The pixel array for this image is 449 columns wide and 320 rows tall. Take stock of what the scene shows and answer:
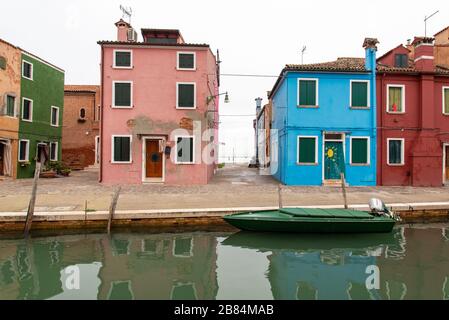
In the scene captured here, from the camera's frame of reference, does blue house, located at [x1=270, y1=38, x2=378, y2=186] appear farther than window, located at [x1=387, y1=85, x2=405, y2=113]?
No

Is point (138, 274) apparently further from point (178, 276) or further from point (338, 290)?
point (338, 290)

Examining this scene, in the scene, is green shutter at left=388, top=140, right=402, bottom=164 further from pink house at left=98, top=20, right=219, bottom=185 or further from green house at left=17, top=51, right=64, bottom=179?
green house at left=17, top=51, right=64, bottom=179

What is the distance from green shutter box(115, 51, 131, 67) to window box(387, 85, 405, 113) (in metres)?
14.7

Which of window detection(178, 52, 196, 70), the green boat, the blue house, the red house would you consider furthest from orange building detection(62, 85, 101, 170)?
the green boat

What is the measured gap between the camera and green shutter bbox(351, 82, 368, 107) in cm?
1784

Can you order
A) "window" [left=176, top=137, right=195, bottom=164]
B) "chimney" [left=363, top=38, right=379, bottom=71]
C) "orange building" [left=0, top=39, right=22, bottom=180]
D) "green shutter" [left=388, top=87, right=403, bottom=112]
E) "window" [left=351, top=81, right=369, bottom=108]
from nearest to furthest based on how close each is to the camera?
Answer: "chimney" [left=363, top=38, right=379, bottom=71], "window" [left=176, top=137, right=195, bottom=164], "window" [left=351, top=81, right=369, bottom=108], "green shutter" [left=388, top=87, right=403, bottom=112], "orange building" [left=0, top=39, right=22, bottom=180]

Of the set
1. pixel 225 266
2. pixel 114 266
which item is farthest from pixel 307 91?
pixel 114 266

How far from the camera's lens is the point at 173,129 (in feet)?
58.3

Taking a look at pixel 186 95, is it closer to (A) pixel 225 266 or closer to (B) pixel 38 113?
(B) pixel 38 113

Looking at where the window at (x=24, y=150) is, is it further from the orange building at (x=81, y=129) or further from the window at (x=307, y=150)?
the window at (x=307, y=150)

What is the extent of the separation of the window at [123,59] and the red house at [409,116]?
13925 millimetres

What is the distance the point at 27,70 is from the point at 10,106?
300cm

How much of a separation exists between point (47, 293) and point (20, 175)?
1821cm
